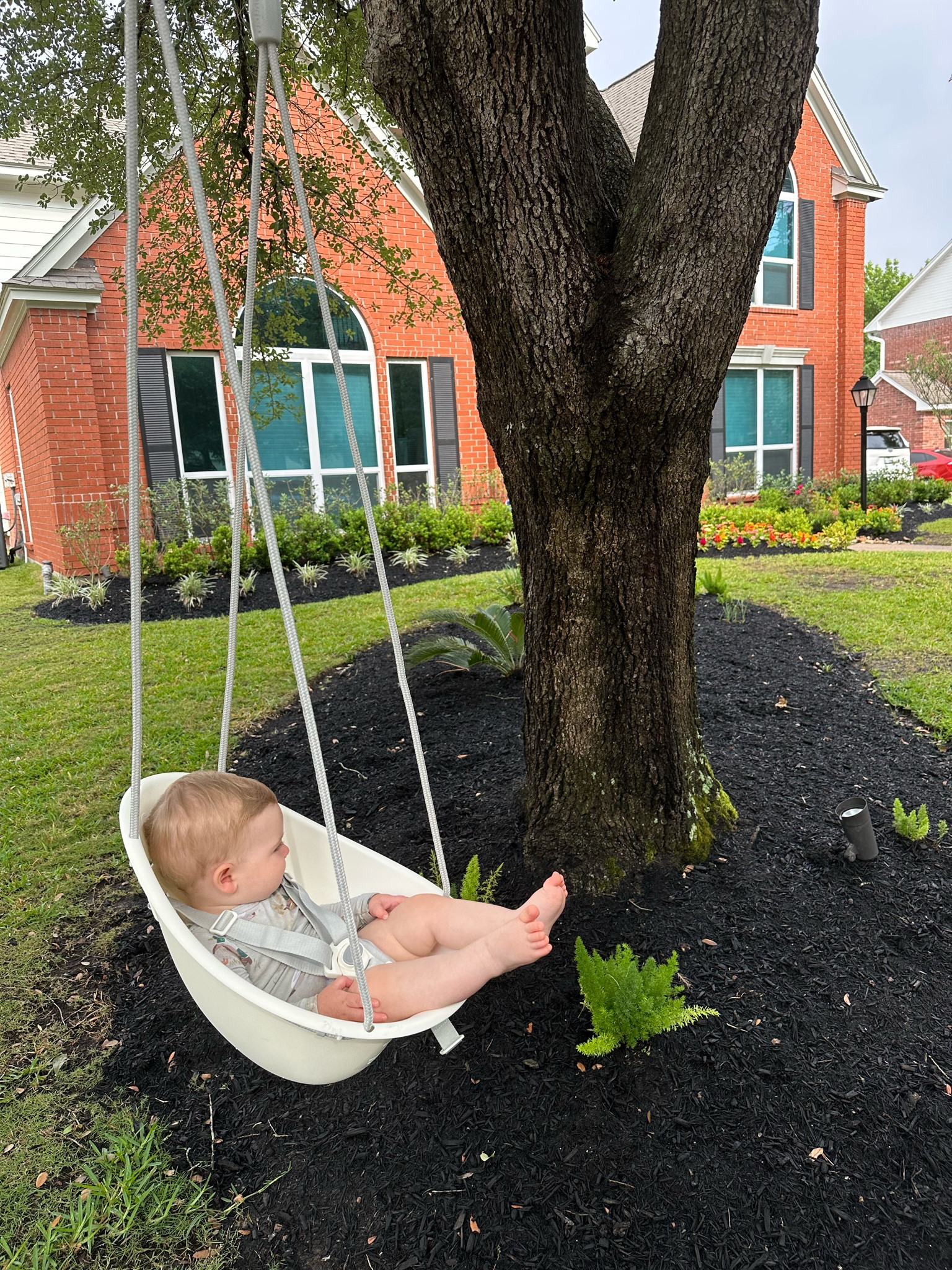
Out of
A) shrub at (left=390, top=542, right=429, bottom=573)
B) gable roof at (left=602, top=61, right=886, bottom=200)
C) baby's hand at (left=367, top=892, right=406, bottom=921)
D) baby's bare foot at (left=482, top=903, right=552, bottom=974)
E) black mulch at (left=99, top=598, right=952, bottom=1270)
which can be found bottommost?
black mulch at (left=99, top=598, right=952, bottom=1270)

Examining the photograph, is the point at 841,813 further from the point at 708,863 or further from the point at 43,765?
the point at 43,765

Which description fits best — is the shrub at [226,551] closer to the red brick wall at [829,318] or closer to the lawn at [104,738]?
the lawn at [104,738]

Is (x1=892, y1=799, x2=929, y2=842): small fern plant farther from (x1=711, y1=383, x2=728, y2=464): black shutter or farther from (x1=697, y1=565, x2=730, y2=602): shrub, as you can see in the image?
(x1=711, y1=383, x2=728, y2=464): black shutter

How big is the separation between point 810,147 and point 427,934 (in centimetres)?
1661

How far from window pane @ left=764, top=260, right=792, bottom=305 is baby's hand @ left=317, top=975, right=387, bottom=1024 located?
15210mm

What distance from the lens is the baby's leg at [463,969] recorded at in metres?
1.66

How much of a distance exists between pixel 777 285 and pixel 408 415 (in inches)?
312

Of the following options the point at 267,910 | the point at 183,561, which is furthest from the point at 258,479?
the point at 183,561

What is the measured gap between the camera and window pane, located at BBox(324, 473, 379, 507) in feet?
34.3

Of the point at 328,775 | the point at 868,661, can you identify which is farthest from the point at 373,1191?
the point at 868,661

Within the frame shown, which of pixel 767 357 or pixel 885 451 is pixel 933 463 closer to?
pixel 885 451

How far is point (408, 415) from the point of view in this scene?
1112cm

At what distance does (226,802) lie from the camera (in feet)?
6.46

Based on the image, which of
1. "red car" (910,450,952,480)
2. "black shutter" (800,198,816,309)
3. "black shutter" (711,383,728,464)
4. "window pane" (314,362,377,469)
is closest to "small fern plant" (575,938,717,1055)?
"window pane" (314,362,377,469)
